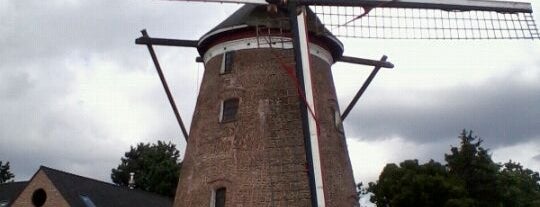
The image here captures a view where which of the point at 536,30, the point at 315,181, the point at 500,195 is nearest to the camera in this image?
the point at 315,181

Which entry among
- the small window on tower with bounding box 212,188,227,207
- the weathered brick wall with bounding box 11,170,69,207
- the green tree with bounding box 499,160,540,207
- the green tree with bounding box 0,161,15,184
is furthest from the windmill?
the green tree with bounding box 0,161,15,184

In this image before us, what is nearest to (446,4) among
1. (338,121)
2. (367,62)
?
(367,62)

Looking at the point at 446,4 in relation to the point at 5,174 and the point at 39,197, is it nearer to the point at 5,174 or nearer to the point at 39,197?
the point at 39,197

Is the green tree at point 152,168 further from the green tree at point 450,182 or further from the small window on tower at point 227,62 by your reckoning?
the small window on tower at point 227,62

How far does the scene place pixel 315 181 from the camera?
11695 millimetres

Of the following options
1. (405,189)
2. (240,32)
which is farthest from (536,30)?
(405,189)

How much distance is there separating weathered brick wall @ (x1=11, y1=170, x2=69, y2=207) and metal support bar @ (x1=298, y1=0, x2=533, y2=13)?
1524 cm

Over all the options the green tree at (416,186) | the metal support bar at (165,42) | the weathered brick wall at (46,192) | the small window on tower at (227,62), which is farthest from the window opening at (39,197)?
the green tree at (416,186)

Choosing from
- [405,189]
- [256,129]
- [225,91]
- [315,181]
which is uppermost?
[405,189]

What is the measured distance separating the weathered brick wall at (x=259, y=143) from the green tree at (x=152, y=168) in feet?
85.2

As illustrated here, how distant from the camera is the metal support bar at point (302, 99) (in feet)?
38.4

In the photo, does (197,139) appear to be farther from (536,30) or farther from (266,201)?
(536,30)

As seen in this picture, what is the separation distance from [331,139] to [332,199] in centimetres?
157

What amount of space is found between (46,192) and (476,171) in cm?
1995
